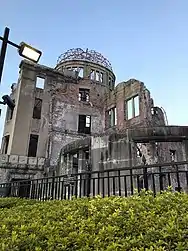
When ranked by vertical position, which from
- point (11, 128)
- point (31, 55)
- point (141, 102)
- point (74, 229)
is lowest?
point (74, 229)

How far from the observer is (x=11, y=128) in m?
23.7

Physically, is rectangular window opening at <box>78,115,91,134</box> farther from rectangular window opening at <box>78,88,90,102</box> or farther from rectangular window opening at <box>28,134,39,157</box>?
rectangular window opening at <box>28,134,39,157</box>

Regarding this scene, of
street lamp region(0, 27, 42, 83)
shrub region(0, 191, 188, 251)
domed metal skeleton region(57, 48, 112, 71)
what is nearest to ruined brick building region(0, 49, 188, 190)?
domed metal skeleton region(57, 48, 112, 71)

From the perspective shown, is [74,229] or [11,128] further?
[11,128]

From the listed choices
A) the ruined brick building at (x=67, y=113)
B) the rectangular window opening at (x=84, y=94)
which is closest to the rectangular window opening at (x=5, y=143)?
the ruined brick building at (x=67, y=113)

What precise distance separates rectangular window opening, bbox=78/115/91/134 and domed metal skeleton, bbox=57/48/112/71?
8506mm

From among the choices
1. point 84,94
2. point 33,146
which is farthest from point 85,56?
point 33,146

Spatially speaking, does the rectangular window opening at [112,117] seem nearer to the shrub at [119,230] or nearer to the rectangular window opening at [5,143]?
the rectangular window opening at [5,143]

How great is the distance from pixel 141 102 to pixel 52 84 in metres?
10.9

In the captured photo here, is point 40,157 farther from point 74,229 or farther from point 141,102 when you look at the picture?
point 74,229

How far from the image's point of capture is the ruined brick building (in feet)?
69.3

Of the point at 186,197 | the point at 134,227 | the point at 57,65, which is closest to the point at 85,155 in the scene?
the point at 186,197

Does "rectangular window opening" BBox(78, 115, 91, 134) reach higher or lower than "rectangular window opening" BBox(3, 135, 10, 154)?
higher

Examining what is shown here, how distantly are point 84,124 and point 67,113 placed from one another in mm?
2503
